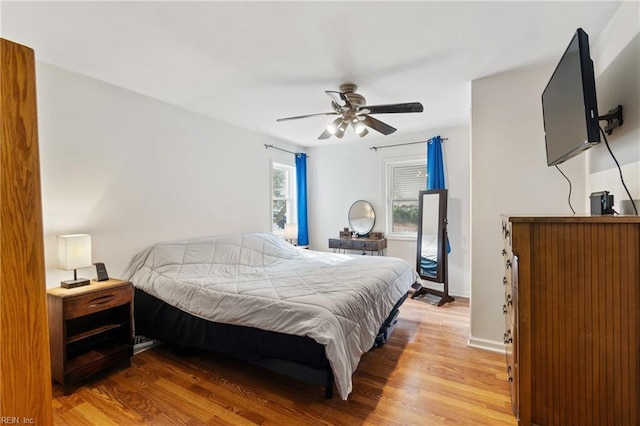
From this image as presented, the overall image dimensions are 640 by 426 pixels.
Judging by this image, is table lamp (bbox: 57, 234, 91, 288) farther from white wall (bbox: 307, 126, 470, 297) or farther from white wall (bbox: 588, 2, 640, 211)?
white wall (bbox: 307, 126, 470, 297)

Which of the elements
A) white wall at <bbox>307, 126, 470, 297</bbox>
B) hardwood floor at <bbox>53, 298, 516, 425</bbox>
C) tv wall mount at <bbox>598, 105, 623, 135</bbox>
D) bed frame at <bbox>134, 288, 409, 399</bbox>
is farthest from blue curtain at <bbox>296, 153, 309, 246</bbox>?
tv wall mount at <bbox>598, 105, 623, 135</bbox>

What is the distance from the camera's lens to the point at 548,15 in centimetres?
180

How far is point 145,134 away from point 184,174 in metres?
0.57

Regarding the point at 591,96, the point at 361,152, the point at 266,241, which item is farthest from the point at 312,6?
the point at 361,152

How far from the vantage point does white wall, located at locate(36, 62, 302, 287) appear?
2.32m

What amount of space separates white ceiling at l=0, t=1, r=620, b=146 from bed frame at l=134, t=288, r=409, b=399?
79.1 inches

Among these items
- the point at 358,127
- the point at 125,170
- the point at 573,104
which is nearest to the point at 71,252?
the point at 125,170

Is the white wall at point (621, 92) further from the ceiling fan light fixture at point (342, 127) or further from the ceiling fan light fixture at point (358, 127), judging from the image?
the ceiling fan light fixture at point (342, 127)

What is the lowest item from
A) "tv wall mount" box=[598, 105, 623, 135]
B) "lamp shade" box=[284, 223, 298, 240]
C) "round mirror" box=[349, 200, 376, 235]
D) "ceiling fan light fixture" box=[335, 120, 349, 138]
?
"lamp shade" box=[284, 223, 298, 240]

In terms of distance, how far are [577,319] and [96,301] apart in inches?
116

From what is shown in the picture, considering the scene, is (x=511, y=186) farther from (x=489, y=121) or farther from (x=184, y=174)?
(x=184, y=174)

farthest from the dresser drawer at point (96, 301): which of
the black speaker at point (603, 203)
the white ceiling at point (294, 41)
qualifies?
the black speaker at point (603, 203)

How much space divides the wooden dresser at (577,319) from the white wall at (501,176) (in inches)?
54.5

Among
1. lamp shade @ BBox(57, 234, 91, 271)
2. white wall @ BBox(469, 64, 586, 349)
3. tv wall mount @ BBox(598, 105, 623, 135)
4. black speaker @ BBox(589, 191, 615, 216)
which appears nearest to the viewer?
black speaker @ BBox(589, 191, 615, 216)
